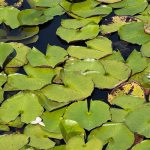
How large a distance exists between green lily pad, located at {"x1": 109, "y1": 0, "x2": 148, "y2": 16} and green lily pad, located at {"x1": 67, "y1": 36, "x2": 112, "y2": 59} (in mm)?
307

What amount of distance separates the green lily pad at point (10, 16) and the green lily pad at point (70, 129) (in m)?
0.88

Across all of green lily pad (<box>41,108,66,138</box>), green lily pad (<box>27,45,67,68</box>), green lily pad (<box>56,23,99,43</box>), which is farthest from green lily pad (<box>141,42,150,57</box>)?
green lily pad (<box>41,108,66,138</box>)

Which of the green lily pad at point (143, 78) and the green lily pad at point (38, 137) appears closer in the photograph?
the green lily pad at point (38, 137)

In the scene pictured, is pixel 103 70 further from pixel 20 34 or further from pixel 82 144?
pixel 20 34

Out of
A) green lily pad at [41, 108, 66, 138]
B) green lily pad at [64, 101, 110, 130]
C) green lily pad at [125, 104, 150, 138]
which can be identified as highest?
green lily pad at [125, 104, 150, 138]

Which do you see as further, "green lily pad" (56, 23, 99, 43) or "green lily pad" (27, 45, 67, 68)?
"green lily pad" (56, 23, 99, 43)

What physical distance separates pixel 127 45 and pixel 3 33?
2.38 ft

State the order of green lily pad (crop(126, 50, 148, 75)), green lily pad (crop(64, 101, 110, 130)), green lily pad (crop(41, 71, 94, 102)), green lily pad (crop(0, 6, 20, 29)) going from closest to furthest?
green lily pad (crop(64, 101, 110, 130)) < green lily pad (crop(41, 71, 94, 102)) < green lily pad (crop(126, 50, 148, 75)) < green lily pad (crop(0, 6, 20, 29))

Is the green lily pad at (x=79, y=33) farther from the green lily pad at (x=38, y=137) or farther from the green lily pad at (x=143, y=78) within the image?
the green lily pad at (x=38, y=137)

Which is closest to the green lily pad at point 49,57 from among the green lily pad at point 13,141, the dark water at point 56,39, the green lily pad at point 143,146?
the dark water at point 56,39

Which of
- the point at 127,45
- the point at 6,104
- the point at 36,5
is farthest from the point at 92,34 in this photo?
the point at 6,104

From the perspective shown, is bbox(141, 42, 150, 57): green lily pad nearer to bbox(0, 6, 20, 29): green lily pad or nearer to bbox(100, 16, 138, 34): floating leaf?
bbox(100, 16, 138, 34): floating leaf

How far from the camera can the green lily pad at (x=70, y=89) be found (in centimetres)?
188

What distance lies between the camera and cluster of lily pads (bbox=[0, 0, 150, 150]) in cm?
172
